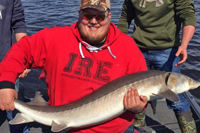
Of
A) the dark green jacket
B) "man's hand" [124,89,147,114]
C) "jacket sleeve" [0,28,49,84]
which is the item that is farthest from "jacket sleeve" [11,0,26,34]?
"man's hand" [124,89,147,114]

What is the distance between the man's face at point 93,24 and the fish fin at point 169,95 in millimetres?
956

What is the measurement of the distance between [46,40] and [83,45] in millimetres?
450

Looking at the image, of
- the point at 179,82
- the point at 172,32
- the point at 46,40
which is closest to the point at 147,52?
the point at 172,32

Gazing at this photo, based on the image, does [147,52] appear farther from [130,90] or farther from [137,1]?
[130,90]

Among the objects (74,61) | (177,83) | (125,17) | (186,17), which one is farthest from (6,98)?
(186,17)

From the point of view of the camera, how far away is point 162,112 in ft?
15.7

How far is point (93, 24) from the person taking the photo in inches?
109

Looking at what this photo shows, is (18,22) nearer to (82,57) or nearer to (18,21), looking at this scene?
(18,21)

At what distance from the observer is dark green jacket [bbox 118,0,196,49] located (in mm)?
3650

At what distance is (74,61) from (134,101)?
0.84m

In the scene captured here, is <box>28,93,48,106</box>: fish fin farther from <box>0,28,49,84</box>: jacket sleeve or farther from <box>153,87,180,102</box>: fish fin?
<box>153,87,180,102</box>: fish fin

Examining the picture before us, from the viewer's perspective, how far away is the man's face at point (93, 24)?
2.76 metres

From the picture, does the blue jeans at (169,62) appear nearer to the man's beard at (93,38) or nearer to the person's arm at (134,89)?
the person's arm at (134,89)

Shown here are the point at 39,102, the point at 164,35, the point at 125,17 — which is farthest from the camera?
the point at 125,17
